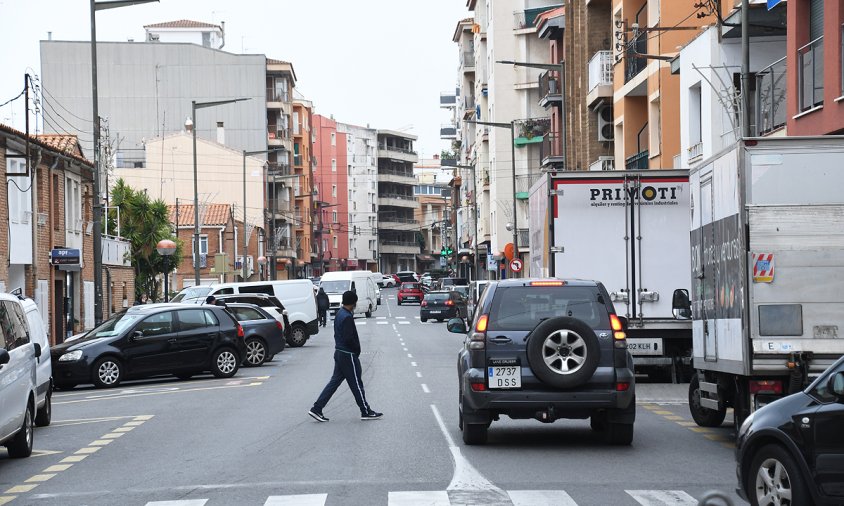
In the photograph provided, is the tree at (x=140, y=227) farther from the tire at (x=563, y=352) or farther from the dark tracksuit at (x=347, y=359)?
the tire at (x=563, y=352)

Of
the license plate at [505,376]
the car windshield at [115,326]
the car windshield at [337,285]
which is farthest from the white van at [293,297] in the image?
the license plate at [505,376]

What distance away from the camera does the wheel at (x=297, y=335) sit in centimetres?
4339

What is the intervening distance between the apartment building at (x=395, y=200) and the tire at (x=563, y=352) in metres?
142

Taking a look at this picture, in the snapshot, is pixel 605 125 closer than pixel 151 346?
No

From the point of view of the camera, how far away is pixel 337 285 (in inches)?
2761

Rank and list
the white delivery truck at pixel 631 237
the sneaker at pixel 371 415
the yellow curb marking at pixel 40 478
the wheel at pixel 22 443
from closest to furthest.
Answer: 1. the yellow curb marking at pixel 40 478
2. the wheel at pixel 22 443
3. the sneaker at pixel 371 415
4. the white delivery truck at pixel 631 237

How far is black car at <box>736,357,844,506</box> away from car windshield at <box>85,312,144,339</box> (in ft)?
63.8

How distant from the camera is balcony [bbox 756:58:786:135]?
2681 cm

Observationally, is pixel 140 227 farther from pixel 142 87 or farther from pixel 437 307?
pixel 142 87

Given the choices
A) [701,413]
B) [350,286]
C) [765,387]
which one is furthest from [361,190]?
[765,387]

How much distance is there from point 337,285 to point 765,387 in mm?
57714

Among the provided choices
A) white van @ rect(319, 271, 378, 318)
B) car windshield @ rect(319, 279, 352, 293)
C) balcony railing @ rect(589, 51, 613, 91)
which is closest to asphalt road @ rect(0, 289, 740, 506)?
balcony railing @ rect(589, 51, 613, 91)

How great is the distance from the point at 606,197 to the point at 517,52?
61820 millimetres

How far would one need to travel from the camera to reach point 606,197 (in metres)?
23.0
